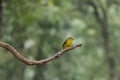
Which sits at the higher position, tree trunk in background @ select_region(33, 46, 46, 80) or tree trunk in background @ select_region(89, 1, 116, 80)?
tree trunk in background @ select_region(33, 46, 46, 80)

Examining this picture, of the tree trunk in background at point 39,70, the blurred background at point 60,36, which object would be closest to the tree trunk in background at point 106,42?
→ the blurred background at point 60,36

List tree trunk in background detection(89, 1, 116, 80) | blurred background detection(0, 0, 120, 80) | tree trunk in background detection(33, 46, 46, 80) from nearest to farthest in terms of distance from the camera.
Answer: blurred background detection(0, 0, 120, 80) < tree trunk in background detection(33, 46, 46, 80) < tree trunk in background detection(89, 1, 116, 80)

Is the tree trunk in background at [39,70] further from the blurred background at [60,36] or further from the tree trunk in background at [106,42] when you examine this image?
the tree trunk in background at [106,42]

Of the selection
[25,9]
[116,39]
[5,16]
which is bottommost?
[116,39]

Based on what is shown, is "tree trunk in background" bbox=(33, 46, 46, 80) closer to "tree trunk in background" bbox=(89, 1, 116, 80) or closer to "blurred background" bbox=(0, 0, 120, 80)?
"blurred background" bbox=(0, 0, 120, 80)

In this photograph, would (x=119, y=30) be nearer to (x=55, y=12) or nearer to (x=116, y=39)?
(x=116, y=39)

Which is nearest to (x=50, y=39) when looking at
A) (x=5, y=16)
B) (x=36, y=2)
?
(x=5, y=16)

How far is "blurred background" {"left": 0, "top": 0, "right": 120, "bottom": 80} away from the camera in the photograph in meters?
12.8

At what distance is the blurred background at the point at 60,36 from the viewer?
12766 millimetres

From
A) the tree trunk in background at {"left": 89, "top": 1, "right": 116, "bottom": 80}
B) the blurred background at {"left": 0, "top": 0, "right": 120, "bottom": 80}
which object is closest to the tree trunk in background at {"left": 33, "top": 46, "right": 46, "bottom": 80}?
the blurred background at {"left": 0, "top": 0, "right": 120, "bottom": 80}

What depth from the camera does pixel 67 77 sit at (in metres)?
15.8

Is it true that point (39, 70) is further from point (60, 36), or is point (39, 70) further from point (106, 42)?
point (106, 42)

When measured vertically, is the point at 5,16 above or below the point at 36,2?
below

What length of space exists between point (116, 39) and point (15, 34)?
553 cm
